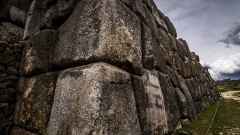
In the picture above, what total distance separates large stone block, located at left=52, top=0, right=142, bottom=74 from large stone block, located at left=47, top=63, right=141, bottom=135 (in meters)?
0.15

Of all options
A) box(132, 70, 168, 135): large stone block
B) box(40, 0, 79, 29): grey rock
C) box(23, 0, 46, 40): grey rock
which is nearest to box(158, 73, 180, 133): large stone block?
box(132, 70, 168, 135): large stone block

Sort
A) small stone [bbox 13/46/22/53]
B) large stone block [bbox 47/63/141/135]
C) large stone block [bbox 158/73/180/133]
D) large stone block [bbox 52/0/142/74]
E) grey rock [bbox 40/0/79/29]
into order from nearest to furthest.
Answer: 1. large stone block [bbox 47/63/141/135]
2. large stone block [bbox 52/0/142/74]
3. grey rock [bbox 40/0/79/29]
4. small stone [bbox 13/46/22/53]
5. large stone block [bbox 158/73/180/133]

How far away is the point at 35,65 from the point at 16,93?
2.10 feet

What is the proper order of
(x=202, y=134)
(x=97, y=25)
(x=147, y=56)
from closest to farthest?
(x=97, y=25)
(x=147, y=56)
(x=202, y=134)

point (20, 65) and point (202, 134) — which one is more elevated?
point (20, 65)

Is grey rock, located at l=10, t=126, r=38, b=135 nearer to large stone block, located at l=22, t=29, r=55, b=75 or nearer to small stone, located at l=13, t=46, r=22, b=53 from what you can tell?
large stone block, located at l=22, t=29, r=55, b=75

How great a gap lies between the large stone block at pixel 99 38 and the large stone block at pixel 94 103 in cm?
15

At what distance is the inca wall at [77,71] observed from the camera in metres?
1.89

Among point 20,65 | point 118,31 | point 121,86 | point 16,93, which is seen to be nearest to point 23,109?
point 16,93

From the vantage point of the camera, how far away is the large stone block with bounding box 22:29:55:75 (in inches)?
107

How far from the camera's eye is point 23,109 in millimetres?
2676

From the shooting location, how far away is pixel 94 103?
1.78 metres

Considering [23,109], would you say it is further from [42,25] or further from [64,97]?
[42,25]

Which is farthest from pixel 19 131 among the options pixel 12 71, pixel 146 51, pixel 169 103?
pixel 169 103
